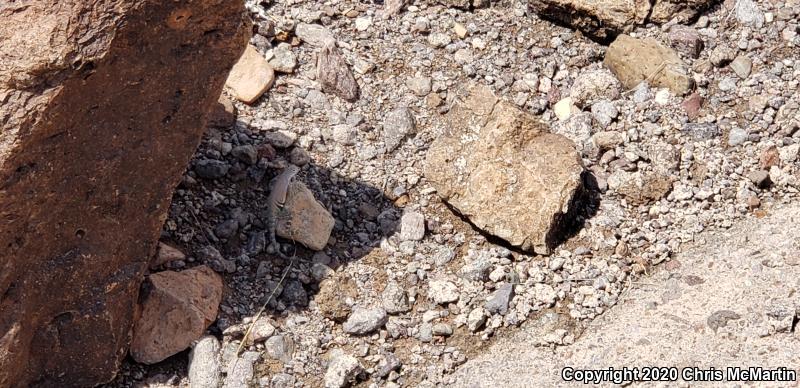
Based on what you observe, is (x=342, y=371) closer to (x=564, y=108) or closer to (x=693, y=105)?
(x=564, y=108)

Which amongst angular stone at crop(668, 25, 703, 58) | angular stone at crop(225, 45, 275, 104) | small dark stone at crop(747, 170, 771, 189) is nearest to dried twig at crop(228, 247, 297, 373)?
angular stone at crop(225, 45, 275, 104)

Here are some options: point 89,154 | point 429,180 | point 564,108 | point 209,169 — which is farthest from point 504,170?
point 89,154

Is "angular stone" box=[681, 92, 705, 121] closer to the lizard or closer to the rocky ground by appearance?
the rocky ground

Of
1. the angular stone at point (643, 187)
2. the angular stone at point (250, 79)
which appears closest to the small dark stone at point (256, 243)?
the angular stone at point (250, 79)

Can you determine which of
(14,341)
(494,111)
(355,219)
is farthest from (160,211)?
(494,111)

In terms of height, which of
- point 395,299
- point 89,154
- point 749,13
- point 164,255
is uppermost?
point 89,154

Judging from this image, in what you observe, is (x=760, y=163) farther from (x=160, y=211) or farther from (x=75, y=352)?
(x=75, y=352)

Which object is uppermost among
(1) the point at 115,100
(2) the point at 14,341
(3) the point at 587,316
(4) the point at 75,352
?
(1) the point at 115,100
